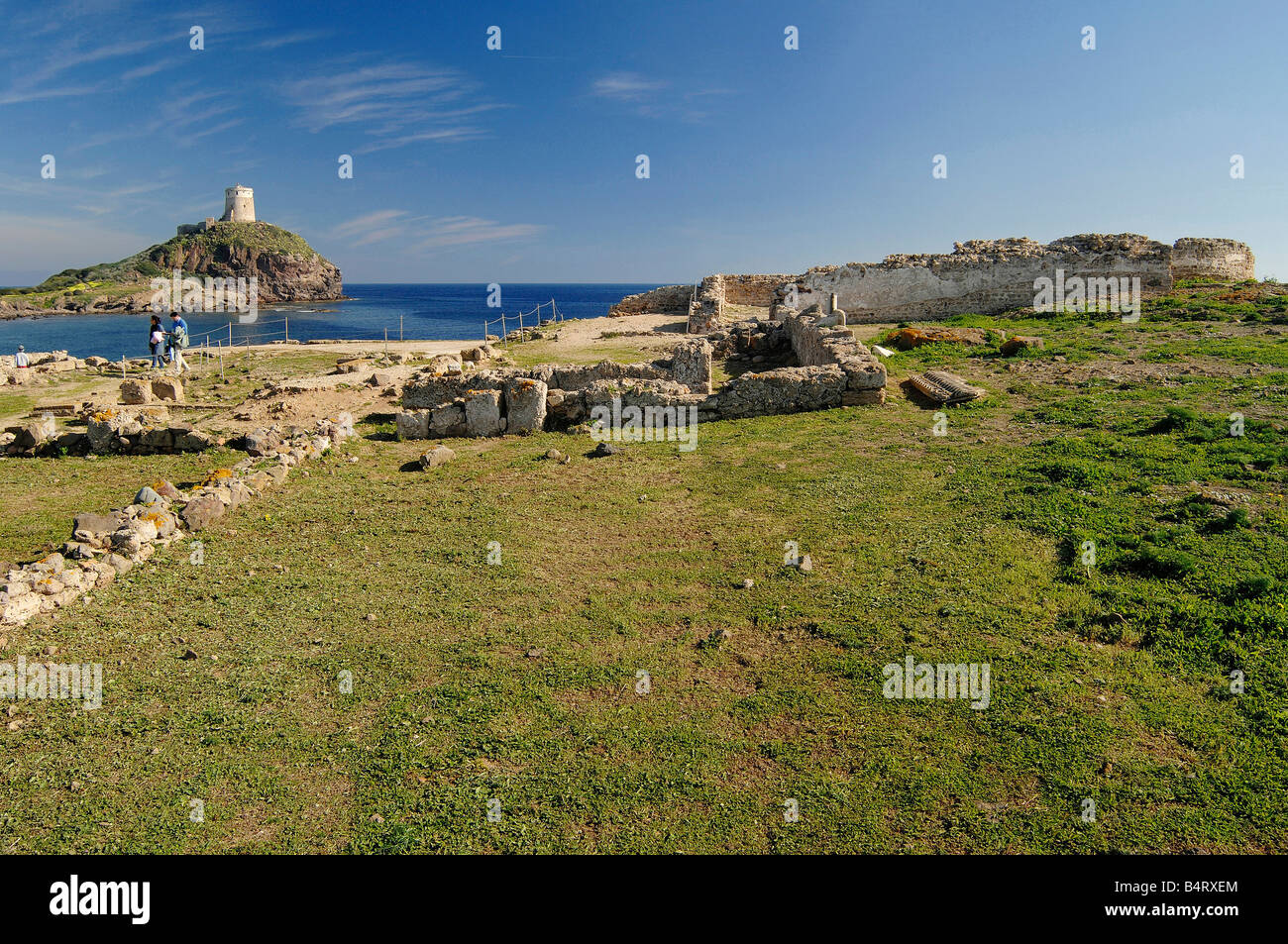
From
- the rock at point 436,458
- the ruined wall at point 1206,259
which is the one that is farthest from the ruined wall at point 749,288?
the rock at point 436,458

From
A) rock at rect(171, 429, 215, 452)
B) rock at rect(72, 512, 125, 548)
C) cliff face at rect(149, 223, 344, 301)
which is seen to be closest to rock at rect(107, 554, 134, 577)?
rock at rect(72, 512, 125, 548)

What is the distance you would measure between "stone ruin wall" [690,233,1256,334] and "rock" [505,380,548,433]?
1686 cm

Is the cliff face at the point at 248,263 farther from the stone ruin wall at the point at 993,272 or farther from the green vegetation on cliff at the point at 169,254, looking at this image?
the stone ruin wall at the point at 993,272

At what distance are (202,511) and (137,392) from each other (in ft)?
42.3

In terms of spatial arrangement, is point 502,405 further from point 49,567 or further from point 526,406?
point 49,567

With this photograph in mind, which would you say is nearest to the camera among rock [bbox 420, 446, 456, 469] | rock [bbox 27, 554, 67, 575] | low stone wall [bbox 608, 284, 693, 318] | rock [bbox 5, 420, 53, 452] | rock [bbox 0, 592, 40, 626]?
rock [bbox 0, 592, 40, 626]

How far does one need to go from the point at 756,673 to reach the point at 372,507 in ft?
22.6

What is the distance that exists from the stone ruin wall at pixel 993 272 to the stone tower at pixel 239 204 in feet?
470

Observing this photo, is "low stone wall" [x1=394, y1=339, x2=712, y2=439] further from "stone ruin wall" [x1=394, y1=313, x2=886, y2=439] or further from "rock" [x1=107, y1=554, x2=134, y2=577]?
"rock" [x1=107, y1=554, x2=134, y2=577]

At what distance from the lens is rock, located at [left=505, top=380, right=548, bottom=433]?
1490cm

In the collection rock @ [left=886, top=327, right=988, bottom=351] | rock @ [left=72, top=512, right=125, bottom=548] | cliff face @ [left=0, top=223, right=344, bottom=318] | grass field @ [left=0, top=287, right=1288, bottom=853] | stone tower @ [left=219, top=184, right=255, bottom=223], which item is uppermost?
stone tower @ [left=219, top=184, right=255, bottom=223]

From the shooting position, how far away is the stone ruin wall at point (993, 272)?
1077 inches
